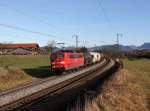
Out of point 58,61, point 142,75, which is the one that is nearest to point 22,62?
point 58,61

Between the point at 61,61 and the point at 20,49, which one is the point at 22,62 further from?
the point at 20,49

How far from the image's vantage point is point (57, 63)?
130 ft

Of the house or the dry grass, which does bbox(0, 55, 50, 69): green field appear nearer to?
the dry grass

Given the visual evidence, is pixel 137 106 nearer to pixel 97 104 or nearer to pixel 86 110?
pixel 97 104

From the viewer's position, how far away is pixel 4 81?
32.1 meters

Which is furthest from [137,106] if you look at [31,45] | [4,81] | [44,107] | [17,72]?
[31,45]

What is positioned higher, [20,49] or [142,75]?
[20,49]

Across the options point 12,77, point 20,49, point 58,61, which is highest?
point 20,49

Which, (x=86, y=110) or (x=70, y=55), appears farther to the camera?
(x=70, y=55)

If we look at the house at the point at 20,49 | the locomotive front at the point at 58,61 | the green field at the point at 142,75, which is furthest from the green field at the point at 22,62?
the house at the point at 20,49

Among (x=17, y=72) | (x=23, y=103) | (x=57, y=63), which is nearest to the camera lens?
(x=23, y=103)

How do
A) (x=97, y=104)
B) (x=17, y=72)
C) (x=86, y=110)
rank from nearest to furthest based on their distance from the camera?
(x=86, y=110)
(x=97, y=104)
(x=17, y=72)

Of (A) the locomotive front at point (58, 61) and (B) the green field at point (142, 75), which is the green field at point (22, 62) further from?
(B) the green field at point (142, 75)

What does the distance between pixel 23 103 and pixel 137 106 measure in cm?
612
